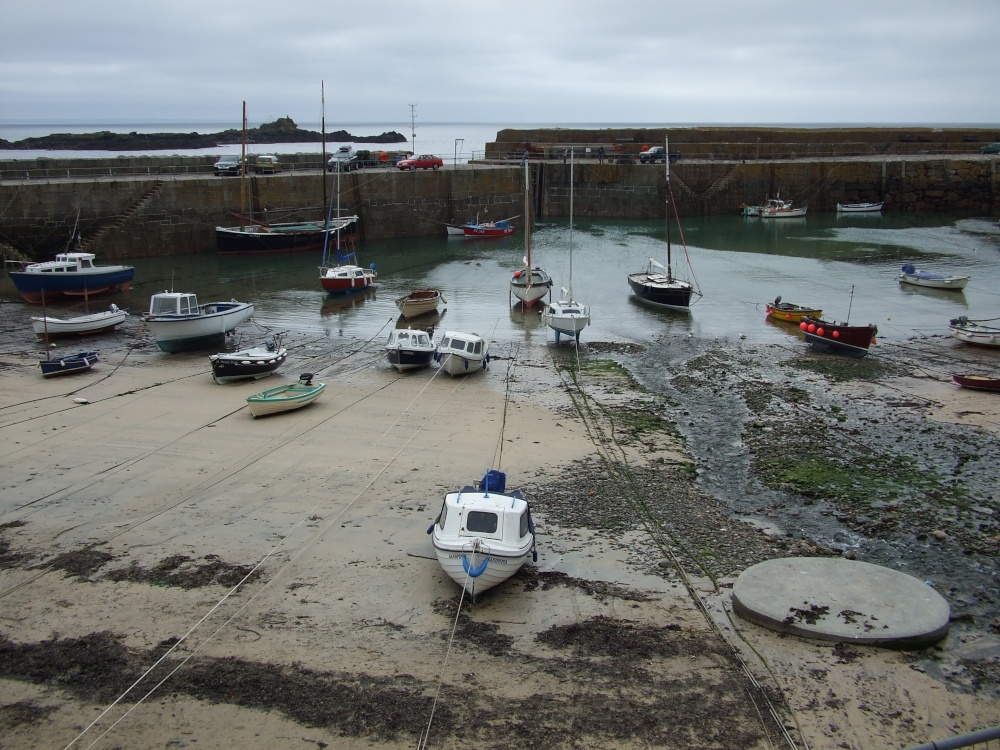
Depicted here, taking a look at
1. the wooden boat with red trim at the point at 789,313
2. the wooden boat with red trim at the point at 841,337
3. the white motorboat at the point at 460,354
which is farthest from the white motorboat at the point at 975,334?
the white motorboat at the point at 460,354

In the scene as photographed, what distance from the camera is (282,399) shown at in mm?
19500

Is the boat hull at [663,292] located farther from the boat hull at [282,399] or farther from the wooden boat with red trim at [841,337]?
the boat hull at [282,399]

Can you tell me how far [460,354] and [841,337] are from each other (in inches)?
442

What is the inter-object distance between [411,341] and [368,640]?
13.5 metres

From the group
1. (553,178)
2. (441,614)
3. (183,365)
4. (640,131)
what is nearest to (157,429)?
(183,365)

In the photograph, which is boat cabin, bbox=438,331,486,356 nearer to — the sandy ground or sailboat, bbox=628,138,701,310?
the sandy ground

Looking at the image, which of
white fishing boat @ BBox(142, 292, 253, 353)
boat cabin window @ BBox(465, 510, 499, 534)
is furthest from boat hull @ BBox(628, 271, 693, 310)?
boat cabin window @ BBox(465, 510, 499, 534)

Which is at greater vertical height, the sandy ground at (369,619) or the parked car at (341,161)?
the parked car at (341,161)

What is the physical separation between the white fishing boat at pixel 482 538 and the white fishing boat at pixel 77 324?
19063mm

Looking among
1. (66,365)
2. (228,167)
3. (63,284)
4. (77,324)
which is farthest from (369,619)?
(228,167)

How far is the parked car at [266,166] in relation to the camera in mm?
50344

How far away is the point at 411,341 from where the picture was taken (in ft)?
76.4

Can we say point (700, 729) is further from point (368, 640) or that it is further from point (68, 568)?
point (68, 568)

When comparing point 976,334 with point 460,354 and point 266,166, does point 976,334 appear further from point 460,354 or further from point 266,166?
point 266,166
